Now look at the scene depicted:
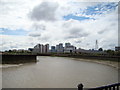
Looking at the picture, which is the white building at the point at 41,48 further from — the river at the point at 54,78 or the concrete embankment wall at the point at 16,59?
the river at the point at 54,78

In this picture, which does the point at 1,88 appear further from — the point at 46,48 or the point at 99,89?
the point at 46,48

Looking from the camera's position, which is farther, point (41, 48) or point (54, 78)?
point (41, 48)

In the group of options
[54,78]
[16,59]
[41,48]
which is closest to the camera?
[54,78]

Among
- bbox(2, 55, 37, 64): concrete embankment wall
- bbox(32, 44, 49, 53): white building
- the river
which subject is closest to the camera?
the river

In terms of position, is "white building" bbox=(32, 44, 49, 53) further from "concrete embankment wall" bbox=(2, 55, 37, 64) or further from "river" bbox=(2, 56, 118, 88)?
"river" bbox=(2, 56, 118, 88)

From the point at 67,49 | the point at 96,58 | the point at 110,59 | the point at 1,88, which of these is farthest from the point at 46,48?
the point at 1,88

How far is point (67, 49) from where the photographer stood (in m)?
192

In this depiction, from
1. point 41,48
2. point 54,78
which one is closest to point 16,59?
point 54,78

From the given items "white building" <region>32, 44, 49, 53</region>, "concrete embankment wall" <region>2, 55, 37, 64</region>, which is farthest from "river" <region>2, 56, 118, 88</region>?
"white building" <region>32, 44, 49, 53</region>

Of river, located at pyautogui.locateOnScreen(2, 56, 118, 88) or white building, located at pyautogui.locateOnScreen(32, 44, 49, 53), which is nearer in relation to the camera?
river, located at pyautogui.locateOnScreen(2, 56, 118, 88)

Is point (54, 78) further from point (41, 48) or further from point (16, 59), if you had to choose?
point (41, 48)

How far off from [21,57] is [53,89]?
130 ft

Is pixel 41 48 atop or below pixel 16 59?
below

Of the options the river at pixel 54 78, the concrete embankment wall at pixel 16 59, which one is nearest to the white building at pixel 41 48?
the concrete embankment wall at pixel 16 59
